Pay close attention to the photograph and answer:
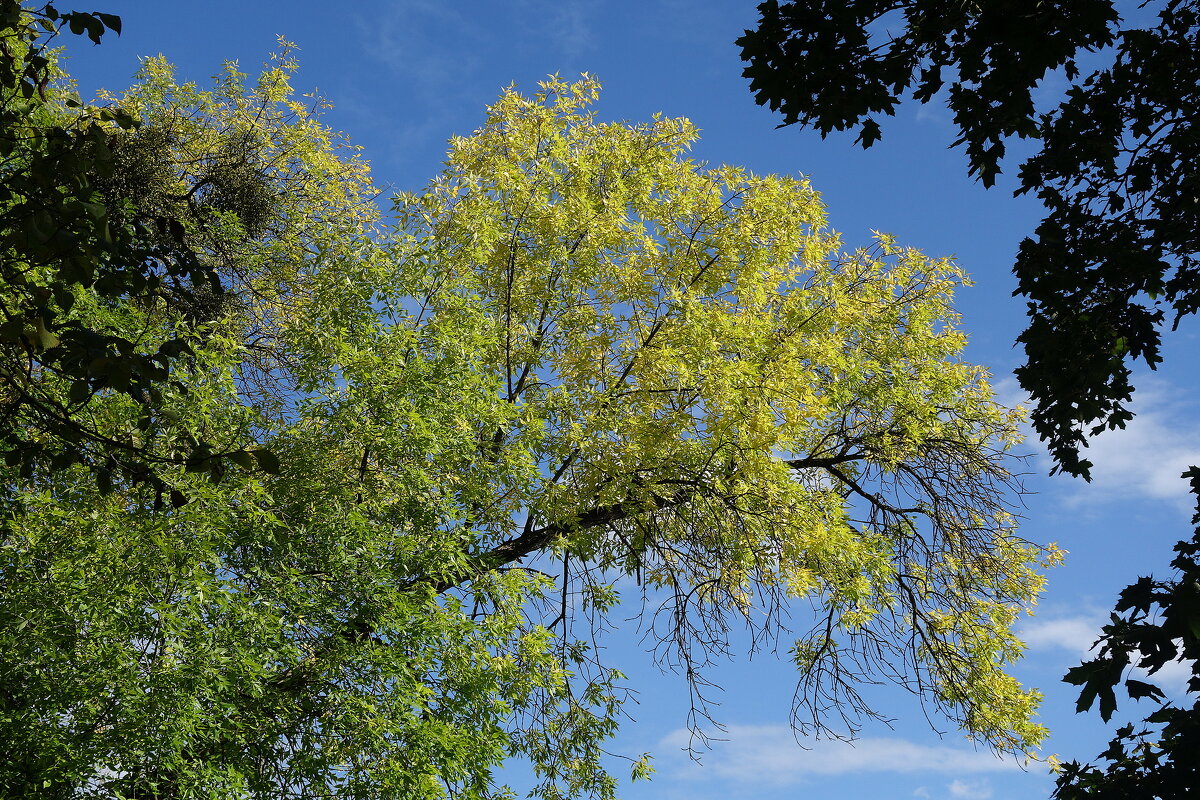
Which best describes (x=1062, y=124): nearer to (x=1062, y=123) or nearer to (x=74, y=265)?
(x=1062, y=123)

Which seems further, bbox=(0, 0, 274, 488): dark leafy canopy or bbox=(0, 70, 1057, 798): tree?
bbox=(0, 70, 1057, 798): tree

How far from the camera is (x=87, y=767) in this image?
899cm

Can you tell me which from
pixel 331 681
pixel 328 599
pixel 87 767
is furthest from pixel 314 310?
pixel 87 767

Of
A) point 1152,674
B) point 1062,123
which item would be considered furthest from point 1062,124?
point 1152,674

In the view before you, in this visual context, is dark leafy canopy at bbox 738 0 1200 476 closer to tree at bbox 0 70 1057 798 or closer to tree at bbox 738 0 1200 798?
tree at bbox 738 0 1200 798

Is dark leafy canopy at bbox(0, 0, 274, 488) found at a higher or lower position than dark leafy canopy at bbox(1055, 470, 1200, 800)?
higher

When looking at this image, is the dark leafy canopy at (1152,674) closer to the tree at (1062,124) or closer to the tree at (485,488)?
the tree at (1062,124)

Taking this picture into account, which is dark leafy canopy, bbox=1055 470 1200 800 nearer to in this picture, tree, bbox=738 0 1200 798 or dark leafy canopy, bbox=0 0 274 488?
tree, bbox=738 0 1200 798

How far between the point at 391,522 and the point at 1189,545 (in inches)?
317

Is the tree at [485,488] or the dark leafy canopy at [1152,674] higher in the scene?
the tree at [485,488]

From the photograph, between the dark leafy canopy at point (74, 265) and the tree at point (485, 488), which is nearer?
the dark leafy canopy at point (74, 265)

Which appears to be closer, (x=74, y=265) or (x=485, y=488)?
(x=74, y=265)

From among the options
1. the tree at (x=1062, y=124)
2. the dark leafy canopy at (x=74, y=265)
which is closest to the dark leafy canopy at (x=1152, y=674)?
the tree at (x=1062, y=124)

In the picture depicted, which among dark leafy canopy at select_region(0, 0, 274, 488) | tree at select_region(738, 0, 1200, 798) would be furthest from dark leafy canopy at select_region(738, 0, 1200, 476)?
dark leafy canopy at select_region(0, 0, 274, 488)
